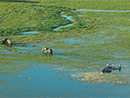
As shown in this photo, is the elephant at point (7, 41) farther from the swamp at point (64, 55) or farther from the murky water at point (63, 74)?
the murky water at point (63, 74)

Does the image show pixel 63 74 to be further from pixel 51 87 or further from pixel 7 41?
pixel 7 41

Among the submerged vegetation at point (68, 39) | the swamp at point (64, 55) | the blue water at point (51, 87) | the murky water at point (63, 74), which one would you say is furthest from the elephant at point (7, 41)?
the blue water at point (51, 87)

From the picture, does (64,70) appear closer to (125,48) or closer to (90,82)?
(90,82)

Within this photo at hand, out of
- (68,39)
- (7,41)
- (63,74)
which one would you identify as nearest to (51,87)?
(63,74)

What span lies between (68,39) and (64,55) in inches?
251

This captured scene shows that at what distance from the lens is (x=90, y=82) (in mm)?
16031

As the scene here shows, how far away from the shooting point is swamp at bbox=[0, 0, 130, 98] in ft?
49.8

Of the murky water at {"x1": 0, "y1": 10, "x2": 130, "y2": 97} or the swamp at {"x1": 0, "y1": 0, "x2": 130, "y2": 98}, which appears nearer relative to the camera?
the murky water at {"x1": 0, "y1": 10, "x2": 130, "y2": 97}

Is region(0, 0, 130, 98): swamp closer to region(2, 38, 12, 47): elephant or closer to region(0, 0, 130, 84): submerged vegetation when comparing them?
region(0, 0, 130, 84): submerged vegetation

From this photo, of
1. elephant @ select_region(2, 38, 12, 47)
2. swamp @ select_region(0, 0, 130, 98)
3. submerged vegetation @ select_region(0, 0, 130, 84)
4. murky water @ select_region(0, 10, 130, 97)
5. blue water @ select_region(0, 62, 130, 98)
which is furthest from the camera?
elephant @ select_region(2, 38, 12, 47)

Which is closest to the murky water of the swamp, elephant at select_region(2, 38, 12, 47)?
the swamp

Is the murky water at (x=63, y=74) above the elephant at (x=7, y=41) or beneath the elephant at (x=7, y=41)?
beneath

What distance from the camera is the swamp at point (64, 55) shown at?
15.2 meters

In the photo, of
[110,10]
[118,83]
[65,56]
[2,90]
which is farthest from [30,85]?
[110,10]
